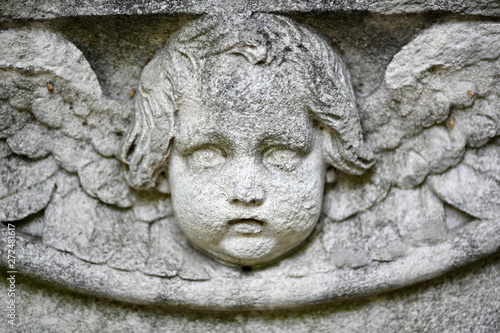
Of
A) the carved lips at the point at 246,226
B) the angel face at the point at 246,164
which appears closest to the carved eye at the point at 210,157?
the angel face at the point at 246,164

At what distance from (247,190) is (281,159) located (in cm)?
11

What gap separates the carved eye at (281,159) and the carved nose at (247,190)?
6 centimetres

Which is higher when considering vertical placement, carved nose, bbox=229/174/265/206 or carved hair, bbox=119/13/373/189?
carved hair, bbox=119/13/373/189

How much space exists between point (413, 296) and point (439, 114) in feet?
1.61

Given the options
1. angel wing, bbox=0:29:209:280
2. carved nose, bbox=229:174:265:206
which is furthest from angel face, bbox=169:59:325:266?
angel wing, bbox=0:29:209:280

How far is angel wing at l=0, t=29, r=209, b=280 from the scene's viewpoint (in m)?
1.53

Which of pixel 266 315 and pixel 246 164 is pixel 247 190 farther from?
pixel 266 315

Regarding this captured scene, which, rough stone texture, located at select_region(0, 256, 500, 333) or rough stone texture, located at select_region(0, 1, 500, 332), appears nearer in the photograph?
rough stone texture, located at select_region(0, 1, 500, 332)

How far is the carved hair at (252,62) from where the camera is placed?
1392 mm

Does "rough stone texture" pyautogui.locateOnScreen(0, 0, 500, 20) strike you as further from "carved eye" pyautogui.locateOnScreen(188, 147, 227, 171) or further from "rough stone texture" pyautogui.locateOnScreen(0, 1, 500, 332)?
"carved eye" pyautogui.locateOnScreen(188, 147, 227, 171)

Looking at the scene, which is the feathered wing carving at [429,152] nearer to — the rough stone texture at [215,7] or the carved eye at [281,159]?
the rough stone texture at [215,7]

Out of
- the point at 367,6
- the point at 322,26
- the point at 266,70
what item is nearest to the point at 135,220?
the point at 266,70

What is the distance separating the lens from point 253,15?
55.2 inches

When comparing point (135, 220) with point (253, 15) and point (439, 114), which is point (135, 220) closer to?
point (253, 15)
